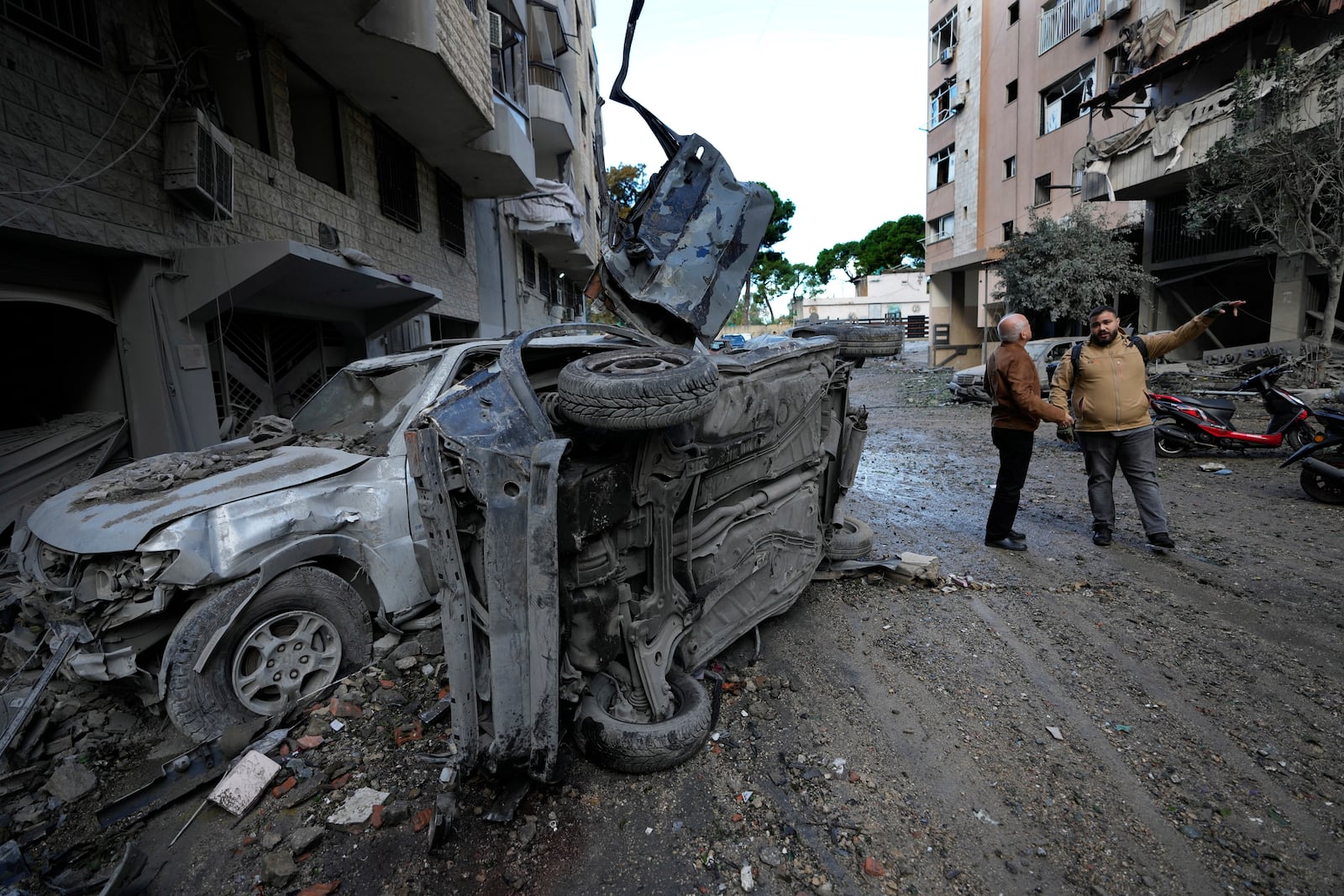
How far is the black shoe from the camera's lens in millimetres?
4270

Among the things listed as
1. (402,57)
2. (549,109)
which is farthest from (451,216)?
(402,57)

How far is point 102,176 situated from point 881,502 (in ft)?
23.1

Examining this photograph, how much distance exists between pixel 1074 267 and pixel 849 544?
48.8ft

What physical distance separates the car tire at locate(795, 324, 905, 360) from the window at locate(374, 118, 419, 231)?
7.96 metres

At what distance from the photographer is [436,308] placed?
11.2m

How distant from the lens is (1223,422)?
23.4ft

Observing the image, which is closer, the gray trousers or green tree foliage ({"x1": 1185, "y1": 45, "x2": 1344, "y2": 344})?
the gray trousers

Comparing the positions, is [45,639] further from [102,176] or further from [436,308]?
[436,308]

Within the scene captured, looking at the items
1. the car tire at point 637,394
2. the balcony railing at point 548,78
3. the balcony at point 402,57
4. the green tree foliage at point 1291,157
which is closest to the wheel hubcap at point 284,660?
A: the car tire at point 637,394

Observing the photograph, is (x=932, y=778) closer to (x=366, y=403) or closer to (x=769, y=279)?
(x=366, y=403)

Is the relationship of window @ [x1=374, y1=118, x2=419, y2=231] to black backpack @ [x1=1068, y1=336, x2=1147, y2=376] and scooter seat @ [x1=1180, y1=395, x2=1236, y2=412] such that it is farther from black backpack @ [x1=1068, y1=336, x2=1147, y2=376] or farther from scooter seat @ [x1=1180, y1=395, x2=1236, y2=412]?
scooter seat @ [x1=1180, y1=395, x2=1236, y2=412]

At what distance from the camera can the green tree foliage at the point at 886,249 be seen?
5369 centimetres

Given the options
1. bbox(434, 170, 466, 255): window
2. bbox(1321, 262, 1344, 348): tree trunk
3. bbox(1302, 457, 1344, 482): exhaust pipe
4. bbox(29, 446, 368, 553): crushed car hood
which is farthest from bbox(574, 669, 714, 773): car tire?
bbox(1321, 262, 1344, 348): tree trunk

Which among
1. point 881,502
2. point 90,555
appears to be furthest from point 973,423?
point 90,555
